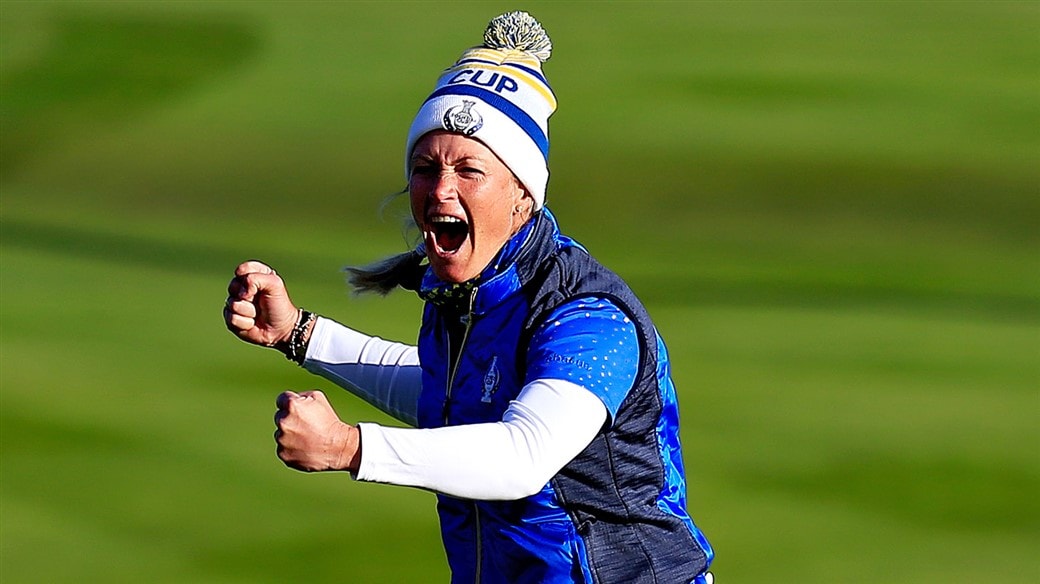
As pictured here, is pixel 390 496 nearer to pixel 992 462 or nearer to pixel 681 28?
pixel 992 462

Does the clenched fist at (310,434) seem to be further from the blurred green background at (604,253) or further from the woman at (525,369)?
the blurred green background at (604,253)

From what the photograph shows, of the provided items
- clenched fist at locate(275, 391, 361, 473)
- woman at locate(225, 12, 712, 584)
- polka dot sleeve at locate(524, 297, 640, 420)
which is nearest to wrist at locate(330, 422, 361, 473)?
clenched fist at locate(275, 391, 361, 473)

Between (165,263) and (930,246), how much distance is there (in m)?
5.37

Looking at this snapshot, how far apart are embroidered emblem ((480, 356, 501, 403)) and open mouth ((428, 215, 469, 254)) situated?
0.25m

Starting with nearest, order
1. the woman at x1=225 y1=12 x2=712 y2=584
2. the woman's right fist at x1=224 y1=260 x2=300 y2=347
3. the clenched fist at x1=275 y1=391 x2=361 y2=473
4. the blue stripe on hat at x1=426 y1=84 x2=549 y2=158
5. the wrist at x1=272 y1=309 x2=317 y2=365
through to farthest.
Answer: the clenched fist at x1=275 y1=391 x2=361 y2=473 < the woman at x1=225 y1=12 x2=712 y2=584 < the blue stripe on hat at x1=426 y1=84 x2=549 y2=158 < the woman's right fist at x1=224 y1=260 x2=300 y2=347 < the wrist at x1=272 y1=309 x2=317 y2=365

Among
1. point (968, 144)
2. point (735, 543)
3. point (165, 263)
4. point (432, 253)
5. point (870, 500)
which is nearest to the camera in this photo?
point (432, 253)

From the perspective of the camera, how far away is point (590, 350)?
3121mm

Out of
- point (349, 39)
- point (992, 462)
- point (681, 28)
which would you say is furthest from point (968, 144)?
point (992, 462)

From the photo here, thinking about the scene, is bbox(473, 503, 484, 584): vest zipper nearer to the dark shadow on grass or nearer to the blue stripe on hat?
the blue stripe on hat

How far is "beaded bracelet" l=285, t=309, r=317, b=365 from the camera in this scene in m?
3.92

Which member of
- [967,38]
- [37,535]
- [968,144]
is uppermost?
[967,38]

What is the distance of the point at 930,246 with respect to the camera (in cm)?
1190

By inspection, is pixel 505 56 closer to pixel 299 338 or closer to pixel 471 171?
pixel 471 171

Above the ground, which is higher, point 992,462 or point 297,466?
point 992,462
